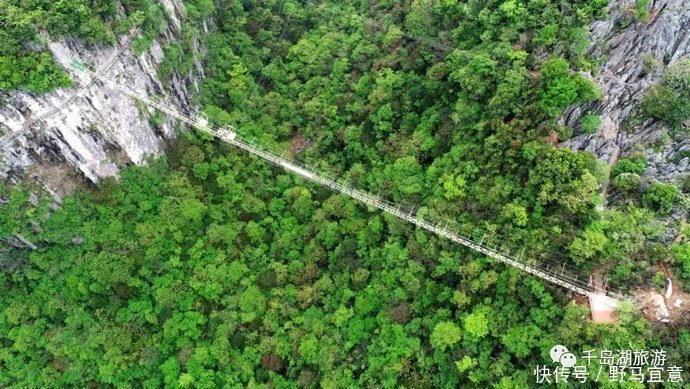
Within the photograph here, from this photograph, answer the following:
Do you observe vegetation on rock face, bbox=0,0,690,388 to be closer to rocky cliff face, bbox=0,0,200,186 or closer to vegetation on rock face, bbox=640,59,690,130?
rocky cliff face, bbox=0,0,200,186

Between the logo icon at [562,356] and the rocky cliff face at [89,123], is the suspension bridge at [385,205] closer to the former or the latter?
the rocky cliff face at [89,123]

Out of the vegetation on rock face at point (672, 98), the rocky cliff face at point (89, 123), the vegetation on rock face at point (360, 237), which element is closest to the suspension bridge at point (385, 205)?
the vegetation on rock face at point (360, 237)

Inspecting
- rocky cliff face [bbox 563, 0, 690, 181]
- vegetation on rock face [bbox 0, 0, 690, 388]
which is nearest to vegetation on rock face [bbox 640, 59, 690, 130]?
rocky cliff face [bbox 563, 0, 690, 181]

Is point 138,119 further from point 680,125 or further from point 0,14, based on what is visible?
point 680,125

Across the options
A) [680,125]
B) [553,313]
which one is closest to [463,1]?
[680,125]

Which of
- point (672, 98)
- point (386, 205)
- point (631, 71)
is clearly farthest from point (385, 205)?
point (672, 98)

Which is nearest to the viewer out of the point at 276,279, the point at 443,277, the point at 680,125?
the point at 680,125
